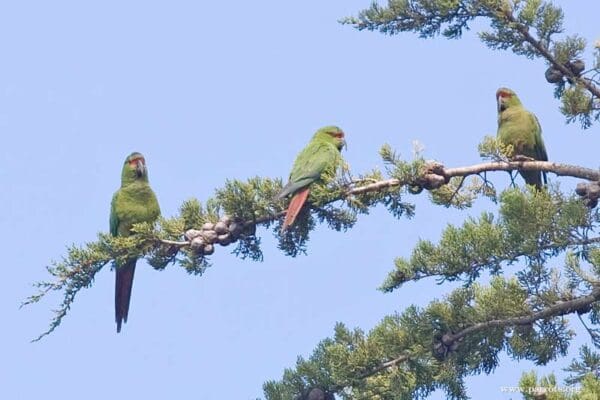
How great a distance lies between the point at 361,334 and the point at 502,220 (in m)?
1.16

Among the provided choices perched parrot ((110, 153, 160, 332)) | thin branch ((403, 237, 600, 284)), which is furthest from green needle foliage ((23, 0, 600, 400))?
perched parrot ((110, 153, 160, 332))

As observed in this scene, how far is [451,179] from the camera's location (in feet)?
24.9

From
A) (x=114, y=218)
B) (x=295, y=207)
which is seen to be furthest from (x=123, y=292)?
(x=295, y=207)

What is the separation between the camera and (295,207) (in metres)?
7.41

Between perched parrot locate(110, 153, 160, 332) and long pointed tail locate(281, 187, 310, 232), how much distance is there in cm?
218

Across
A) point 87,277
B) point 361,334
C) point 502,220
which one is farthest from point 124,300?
point 502,220

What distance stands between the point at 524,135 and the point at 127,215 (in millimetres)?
3252

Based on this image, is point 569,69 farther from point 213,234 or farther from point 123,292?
point 123,292

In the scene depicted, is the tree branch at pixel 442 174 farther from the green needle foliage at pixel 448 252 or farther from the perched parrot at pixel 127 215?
the perched parrot at pixel 127 215

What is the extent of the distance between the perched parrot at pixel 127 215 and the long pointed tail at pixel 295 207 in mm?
2181

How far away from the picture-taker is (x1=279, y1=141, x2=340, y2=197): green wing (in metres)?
7.53

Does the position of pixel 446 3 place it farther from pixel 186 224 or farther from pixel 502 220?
pixel 186 224

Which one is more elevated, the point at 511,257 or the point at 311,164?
the point at 311,164

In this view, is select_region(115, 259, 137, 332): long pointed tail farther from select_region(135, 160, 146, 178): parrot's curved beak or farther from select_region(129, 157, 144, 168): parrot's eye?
select_region(129, 157, 144, 168): parrot's eye
